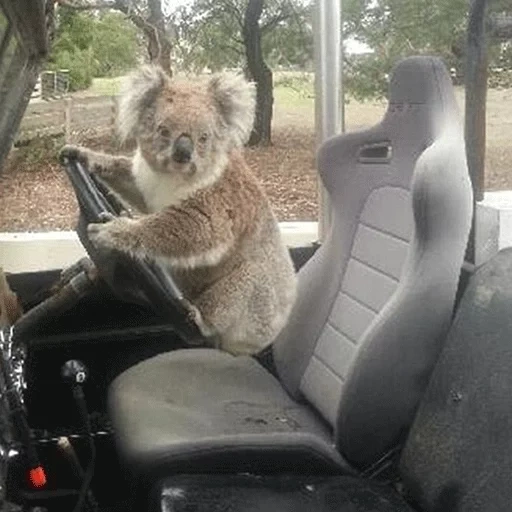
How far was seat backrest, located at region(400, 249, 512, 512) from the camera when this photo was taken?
1.44 metres

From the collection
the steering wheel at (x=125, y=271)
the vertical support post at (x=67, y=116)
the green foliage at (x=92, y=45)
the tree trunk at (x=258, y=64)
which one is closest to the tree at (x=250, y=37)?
the tree trunk at (x=258, y=64)

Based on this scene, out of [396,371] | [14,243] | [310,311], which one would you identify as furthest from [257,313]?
[14,243]

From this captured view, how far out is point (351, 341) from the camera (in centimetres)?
193

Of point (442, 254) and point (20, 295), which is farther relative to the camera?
point (20, 295)

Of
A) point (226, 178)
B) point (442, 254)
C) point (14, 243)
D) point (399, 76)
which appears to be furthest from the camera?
point (14, 243)

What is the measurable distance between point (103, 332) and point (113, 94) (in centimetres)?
60

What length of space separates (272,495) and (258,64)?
1.04m

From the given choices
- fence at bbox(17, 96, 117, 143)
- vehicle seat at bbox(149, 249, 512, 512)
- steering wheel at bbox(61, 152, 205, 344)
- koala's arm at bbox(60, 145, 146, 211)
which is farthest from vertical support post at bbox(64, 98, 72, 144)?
vehicle seat at bbox(149, 249, 512, 512)

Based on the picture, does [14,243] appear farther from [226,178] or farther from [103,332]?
[226,178]

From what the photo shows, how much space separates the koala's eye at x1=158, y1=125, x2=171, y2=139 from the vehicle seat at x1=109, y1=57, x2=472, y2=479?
0.42 m

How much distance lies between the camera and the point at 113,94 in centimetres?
176

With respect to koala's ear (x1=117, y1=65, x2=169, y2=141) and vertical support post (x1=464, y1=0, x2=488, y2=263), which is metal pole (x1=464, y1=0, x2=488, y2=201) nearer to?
vertical support post (x1=464, y1=0, x2=488, y2=263)

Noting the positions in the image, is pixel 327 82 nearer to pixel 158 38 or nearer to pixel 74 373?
pixel 158 38

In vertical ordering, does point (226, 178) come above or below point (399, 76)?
below
